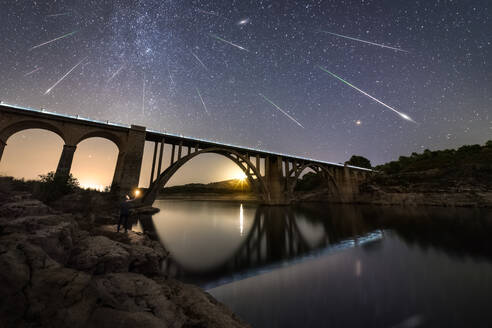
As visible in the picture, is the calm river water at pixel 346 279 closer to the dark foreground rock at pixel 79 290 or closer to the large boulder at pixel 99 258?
the dark foreground rock at pixel 79 290

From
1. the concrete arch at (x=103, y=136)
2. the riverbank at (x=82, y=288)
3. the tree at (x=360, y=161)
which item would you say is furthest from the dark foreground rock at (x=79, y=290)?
the tree at (x=360, y=161)

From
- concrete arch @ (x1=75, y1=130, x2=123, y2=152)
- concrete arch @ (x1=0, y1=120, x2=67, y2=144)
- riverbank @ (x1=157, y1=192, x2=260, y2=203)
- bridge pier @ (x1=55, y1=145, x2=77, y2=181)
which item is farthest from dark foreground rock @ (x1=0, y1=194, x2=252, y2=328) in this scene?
riverbank @ (x1=157, y1=192, x2=260, y2=203)

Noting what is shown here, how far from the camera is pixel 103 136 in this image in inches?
790

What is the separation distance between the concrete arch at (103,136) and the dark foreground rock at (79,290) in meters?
19.3

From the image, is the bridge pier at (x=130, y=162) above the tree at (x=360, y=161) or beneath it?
beneath

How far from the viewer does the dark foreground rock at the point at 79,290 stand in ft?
6.13

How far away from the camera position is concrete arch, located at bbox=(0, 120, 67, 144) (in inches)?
608

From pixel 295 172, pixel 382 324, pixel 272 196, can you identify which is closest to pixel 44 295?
pixel 382 324

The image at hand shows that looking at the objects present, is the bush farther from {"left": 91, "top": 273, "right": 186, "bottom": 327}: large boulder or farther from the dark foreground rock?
{"left": 91, "top": 273, "right": 186, "bottom": 327}: large boulder

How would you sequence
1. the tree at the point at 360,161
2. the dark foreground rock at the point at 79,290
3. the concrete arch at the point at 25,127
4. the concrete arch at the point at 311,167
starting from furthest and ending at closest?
1. the tree at the point at 360,161
2. the concrete arch at the point at 311,167
3. the concrete arch at the point at 25,127
4. the dark foreground rock at the point at 79,290

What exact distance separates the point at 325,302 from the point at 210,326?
2787mm

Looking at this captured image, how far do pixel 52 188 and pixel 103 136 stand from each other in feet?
31.4

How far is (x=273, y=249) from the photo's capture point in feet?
25.6

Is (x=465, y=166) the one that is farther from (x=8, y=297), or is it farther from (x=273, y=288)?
(x=8, y=297)
